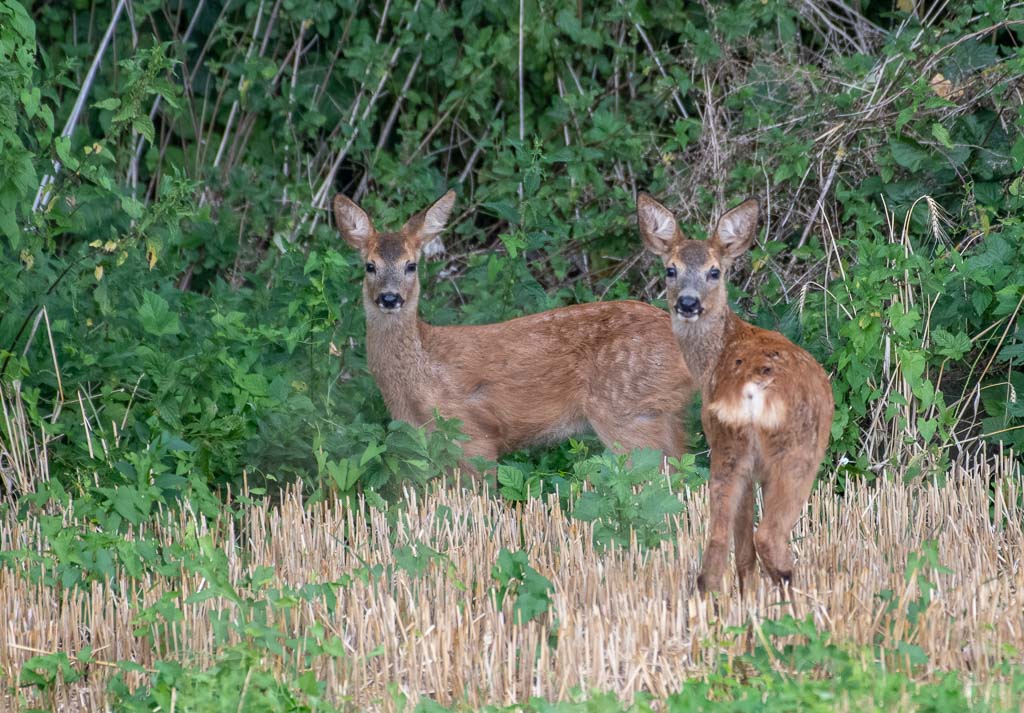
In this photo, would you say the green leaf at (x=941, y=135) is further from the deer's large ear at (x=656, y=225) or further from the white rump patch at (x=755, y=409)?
the white rump patch at (x=755, y=409)

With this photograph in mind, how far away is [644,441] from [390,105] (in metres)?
3.72

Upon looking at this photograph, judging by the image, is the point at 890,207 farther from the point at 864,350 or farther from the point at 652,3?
the point at 652,3

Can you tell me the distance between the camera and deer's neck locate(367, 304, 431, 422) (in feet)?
25.2

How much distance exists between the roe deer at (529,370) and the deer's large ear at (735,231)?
998 millimetres

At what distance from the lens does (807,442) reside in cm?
515

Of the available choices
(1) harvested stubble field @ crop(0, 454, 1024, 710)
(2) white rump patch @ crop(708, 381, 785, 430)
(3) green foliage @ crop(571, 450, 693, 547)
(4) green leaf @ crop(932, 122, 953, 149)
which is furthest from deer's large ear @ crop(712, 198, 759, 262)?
(4) green leaf @ crop(932, 122, 953, 149)

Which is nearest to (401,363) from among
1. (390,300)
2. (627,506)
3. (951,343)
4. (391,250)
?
(390,300)

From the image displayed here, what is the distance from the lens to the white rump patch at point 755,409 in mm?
5113

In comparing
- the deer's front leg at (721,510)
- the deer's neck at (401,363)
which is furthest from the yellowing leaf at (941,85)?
the deer's front leg at (721,510)

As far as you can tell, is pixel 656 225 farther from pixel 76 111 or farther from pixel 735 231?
pixel 76 111

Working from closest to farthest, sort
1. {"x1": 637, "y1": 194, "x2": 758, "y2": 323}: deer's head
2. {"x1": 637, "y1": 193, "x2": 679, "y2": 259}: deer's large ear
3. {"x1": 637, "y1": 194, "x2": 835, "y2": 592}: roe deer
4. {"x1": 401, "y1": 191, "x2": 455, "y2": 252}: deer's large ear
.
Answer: {"x1": 637, "y1": 194, "x2": 835, "y2": 592}: roe deer
{"x1": 637, "y1": 194, "x2": 758, "y2": 323}: deer's head
{"x1": 637, "y1": 193, "x2": 679, "y2": 259}: deer's large ear
{"x1": 401, "y1": 191, "x2": 455, "y2": 252}: deer's large ear

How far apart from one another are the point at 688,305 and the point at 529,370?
1655 mm

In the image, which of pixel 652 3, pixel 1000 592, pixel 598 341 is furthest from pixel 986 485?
pixel 652 3

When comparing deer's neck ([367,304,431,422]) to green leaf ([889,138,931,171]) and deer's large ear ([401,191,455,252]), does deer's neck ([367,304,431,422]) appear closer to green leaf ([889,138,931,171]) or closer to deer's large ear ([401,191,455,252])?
deer's large ear ([401,191,455,252])
